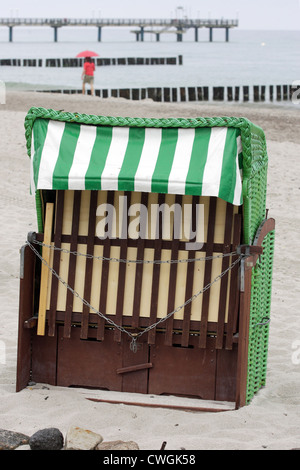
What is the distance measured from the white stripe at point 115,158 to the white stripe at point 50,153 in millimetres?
361

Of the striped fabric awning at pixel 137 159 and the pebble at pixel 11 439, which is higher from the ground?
the striped fabric awning at pixel 137 159

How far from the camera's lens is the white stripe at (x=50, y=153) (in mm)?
5227

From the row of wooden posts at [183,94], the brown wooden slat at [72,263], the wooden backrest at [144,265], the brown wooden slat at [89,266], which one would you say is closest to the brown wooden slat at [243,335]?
the wooden backrest at [144,265]

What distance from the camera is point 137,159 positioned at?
520 cm

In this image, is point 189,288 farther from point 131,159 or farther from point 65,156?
point 65,156

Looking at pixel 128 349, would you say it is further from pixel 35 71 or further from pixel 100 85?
pixel 35 71

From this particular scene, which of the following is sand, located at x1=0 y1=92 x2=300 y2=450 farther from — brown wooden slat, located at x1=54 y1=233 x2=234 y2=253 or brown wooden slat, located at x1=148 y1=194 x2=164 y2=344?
brown wooden slat, located at x1=54 y1=233 x2=234 y2=253

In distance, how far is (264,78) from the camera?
6234cm

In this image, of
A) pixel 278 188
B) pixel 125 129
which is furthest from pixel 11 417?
pixel 278 188

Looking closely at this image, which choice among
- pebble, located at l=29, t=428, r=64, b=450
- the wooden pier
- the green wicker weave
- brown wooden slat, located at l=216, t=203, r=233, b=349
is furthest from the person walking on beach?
the wooden pier

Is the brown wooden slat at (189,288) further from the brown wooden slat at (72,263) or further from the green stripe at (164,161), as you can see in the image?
the brown wooden slat at (72,263)

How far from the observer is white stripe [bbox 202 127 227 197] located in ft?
16.4

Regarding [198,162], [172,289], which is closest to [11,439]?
[172,289]

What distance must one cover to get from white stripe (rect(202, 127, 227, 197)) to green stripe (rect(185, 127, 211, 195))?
3cm
